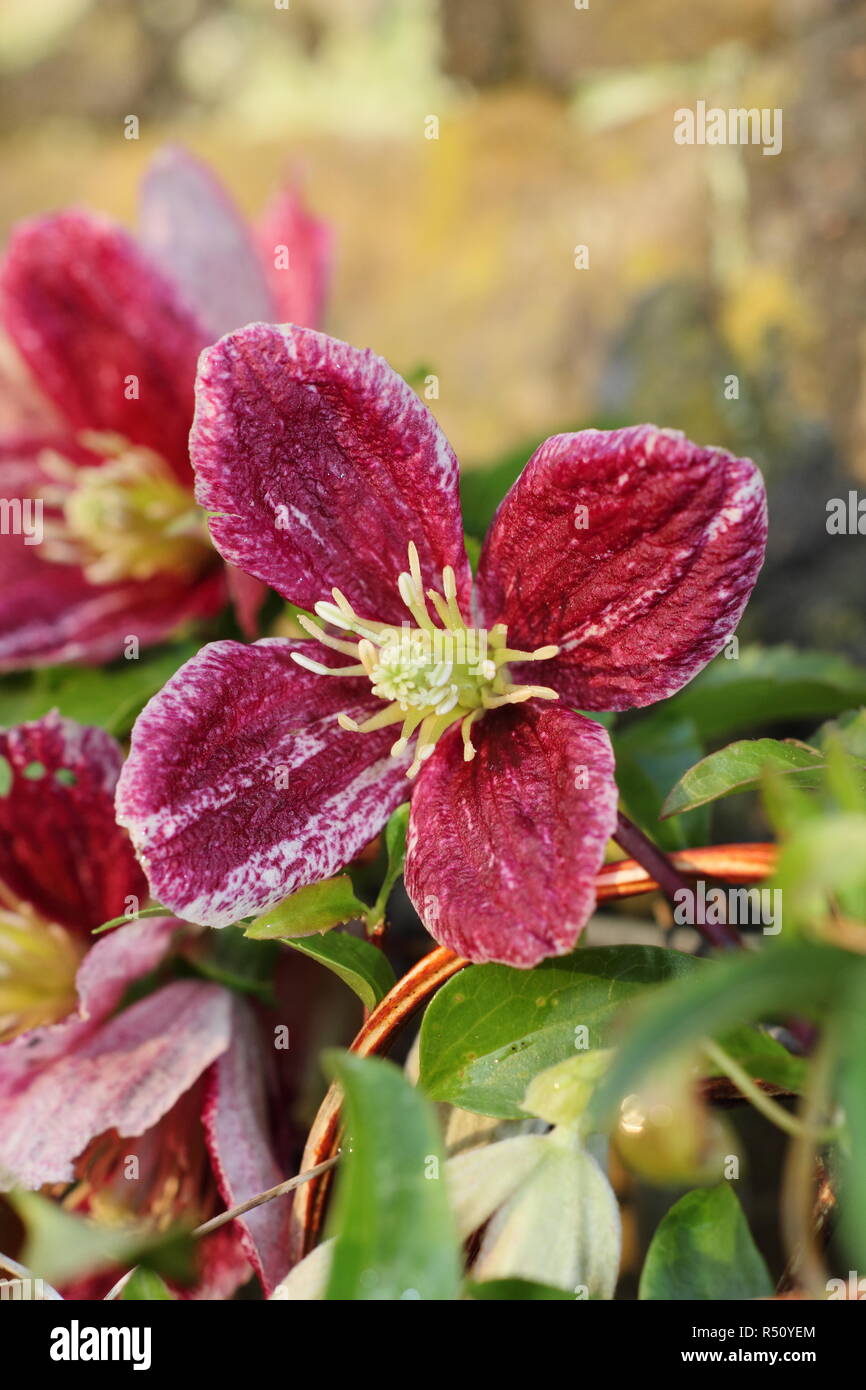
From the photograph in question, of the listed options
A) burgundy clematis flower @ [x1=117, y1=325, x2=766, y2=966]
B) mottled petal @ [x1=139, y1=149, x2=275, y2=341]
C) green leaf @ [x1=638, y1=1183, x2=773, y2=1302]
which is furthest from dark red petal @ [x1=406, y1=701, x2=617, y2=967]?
mottled petal @ [x1=139, y1=149, x2=275, y2=341]

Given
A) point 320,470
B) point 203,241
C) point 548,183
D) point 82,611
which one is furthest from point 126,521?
point 548,183

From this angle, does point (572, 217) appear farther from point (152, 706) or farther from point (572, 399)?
point (152, 706)

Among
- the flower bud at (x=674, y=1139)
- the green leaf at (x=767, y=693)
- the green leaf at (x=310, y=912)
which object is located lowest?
the flower bud at (x=674, y=1139)

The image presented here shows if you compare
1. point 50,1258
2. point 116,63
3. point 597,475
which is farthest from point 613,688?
point 116,63

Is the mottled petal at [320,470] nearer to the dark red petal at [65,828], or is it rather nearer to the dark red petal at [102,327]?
the dark red petal at [65,828]

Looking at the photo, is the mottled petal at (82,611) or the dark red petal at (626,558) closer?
the dark red petal at (626,558)

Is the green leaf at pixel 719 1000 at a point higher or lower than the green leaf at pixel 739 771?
lower

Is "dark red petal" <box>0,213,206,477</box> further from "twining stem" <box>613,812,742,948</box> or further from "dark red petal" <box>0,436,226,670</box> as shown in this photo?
"twining stem" <box>613,812,742,948</box>

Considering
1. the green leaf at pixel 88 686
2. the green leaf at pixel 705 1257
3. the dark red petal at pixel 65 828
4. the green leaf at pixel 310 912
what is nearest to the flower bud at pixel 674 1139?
the green leaf at pixel 705 1257
